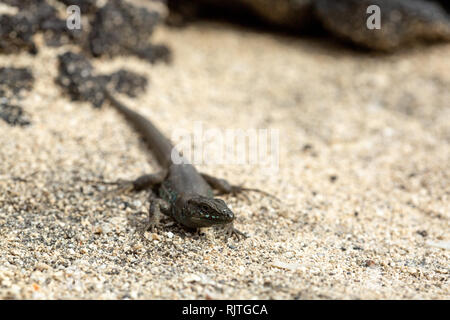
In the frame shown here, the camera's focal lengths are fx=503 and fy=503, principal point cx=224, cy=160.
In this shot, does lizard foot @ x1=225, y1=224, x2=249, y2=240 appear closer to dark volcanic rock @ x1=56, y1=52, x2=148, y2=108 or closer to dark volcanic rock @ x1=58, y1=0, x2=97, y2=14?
dark volcanic rock @ x1=56, y1=52, x2=148, y2=108

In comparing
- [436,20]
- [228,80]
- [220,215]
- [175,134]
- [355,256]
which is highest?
[436,20]

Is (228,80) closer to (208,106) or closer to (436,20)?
(208,106)

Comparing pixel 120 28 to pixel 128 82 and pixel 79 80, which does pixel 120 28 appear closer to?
pixel 128 82

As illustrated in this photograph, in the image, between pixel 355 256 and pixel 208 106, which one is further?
pixel 208 106

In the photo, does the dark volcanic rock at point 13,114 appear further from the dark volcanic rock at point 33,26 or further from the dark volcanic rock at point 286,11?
the dark volcanic rock at point 286,11

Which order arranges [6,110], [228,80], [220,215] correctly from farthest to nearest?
[228,80]
[6,110]
[220,215]

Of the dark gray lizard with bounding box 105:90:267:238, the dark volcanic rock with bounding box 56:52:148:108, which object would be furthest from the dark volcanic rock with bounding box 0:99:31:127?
the dark gray lizard with bounding box 105:90:267:238

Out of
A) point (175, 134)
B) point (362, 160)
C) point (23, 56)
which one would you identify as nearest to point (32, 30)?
point (23, 56)
